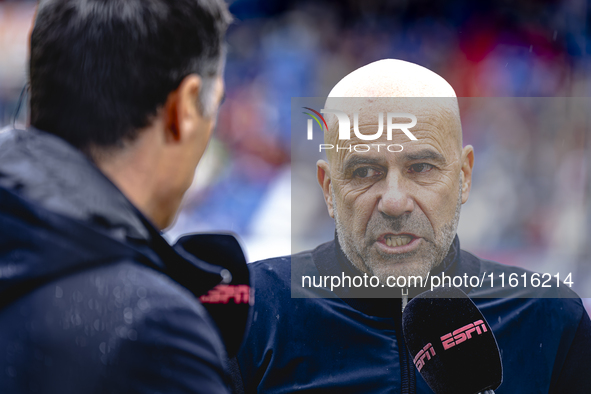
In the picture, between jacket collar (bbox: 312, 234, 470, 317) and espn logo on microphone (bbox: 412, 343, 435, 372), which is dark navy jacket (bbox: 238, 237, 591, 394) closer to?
jacket collar (bbox: 312, 234, 470, 317)

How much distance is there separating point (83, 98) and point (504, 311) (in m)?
1.30

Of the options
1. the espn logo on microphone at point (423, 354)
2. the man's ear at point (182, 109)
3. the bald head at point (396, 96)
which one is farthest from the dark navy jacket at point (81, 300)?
the bald head at point (396, 96)

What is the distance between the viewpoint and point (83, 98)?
847mm

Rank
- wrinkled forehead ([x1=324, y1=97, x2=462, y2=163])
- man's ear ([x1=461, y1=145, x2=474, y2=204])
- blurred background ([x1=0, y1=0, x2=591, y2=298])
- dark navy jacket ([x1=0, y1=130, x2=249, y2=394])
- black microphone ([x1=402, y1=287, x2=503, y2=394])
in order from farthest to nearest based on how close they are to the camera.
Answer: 1. blurred background ([x1=0, y1=0, x2=591, y2=298])
2. man's ear ([x1=461, y1=145, x2=474, y2=204])
3. wrinkled forehead ([x1=324, y1=97, x2=462, y2=163])
4. black microphone ([x1=402, y1=287, x2=503, y2=394])
5. dark navy jacket ([x1=0, y1=130, x2=249, y2=394])

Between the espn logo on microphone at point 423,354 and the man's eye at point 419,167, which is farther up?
the man's eye at point 419,167

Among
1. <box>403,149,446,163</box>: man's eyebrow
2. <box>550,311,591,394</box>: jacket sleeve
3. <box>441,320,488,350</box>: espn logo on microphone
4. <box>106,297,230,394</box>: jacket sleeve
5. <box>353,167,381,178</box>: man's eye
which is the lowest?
<box>550,311,591,394</box>: jacket sleeve

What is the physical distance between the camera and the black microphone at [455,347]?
121 cm

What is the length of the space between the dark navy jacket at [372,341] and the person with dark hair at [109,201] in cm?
61

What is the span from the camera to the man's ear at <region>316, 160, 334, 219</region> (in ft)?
5.32

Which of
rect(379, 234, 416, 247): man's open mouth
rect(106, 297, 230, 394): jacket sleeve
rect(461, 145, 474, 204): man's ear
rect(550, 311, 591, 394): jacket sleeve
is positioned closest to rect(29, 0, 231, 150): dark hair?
rect(106, 297, 230, 394): jacket sleeve

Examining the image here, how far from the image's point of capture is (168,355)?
2.24ft

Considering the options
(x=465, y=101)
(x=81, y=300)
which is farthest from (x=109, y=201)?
(x=465, y=101)

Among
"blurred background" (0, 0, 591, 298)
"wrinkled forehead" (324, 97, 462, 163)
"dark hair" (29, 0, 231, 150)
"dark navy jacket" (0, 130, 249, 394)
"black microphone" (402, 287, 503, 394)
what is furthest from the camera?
"blurred background" (0, 0, 591, 298)

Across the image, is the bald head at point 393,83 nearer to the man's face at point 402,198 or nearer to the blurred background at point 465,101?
the man's face at point 402,198
